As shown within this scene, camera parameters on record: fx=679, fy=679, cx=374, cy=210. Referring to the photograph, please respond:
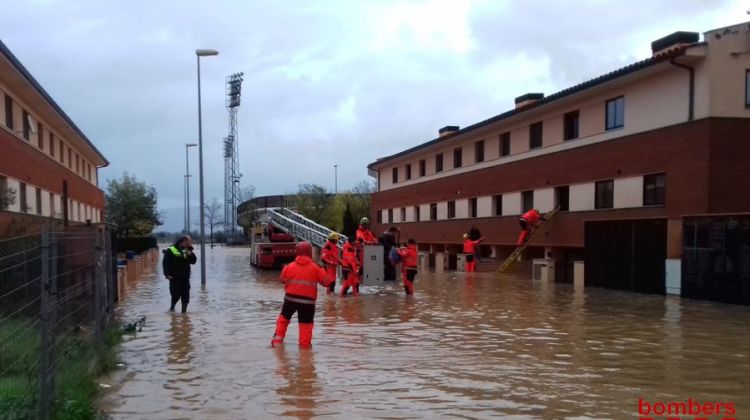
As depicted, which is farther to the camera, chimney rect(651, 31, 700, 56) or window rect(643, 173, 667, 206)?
chimney rect(651, 31, 700, 56)

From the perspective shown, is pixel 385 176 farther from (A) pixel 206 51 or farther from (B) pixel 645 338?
(B) pixel 645 338

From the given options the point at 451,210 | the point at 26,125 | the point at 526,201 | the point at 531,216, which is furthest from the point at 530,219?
the point at 26,125

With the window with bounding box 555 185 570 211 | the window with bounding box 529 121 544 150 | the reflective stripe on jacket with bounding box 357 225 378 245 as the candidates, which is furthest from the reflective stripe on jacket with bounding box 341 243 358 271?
the window with bounding box 529 121 544 150

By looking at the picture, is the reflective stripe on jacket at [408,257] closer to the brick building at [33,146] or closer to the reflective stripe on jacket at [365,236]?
the reflective stripe on jacket at [365,236]

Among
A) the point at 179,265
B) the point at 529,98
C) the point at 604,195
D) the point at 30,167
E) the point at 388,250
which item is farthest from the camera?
the point at 529,98

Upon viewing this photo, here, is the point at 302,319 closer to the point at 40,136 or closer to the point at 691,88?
the point at 691,88

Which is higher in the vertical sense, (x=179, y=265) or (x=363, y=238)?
(x=363, y=238)

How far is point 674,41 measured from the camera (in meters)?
22.0

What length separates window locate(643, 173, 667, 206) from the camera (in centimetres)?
2098

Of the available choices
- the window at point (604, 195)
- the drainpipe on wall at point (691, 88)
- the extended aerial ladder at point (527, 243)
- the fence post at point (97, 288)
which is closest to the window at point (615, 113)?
the window at point (604, 195)

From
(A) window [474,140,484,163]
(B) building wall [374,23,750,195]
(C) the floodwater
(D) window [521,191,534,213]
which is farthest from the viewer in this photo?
(A) window [474,140,484,163]

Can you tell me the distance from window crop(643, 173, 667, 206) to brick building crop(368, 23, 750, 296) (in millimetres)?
32

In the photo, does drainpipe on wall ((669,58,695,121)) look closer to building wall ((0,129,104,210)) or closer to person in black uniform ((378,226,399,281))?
person in black uniform ((378,226,399,281))

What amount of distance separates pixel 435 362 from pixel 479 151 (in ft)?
84.9
